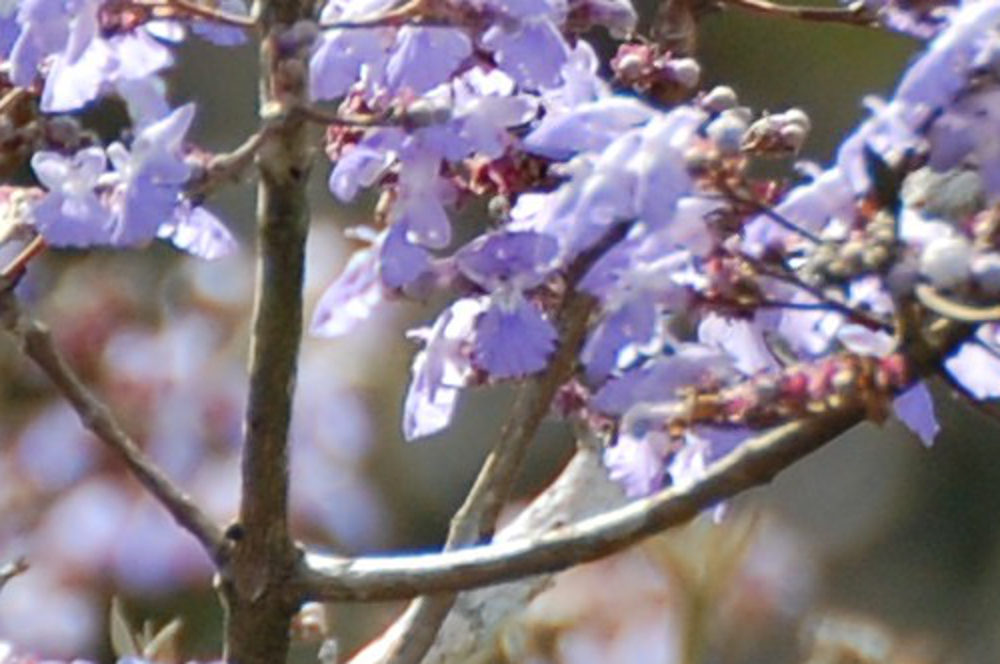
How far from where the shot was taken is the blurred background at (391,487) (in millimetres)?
2119

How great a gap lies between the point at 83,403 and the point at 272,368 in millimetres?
84

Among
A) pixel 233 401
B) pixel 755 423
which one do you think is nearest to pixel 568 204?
pixel 755 423

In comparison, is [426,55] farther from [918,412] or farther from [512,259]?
[918,412]

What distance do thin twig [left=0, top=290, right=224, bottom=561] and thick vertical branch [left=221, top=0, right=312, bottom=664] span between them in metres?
0.03

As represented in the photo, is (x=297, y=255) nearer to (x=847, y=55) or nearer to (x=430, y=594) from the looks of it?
(x=430, y=594)

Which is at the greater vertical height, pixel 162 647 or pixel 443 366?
pixel 443 366

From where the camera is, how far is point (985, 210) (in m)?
0.95

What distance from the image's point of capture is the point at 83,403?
3.60ft

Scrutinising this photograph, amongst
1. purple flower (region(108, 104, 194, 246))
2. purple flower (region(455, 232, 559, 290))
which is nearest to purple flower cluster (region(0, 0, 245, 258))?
purple flower (region(108, 104, 194, 246))

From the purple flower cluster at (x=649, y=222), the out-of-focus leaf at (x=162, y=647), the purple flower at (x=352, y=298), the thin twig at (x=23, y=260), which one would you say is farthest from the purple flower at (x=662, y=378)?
the out-of-focus leaf at (x=162, y=647)

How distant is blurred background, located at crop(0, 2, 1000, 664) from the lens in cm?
212

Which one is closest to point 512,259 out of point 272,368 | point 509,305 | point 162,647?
point 509,305

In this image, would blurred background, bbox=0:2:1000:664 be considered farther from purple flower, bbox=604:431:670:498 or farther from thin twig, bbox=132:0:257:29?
thin twig, bbox=132:0:257:29

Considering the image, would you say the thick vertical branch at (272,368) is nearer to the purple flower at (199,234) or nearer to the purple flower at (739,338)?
the purple flower at (199,234)
